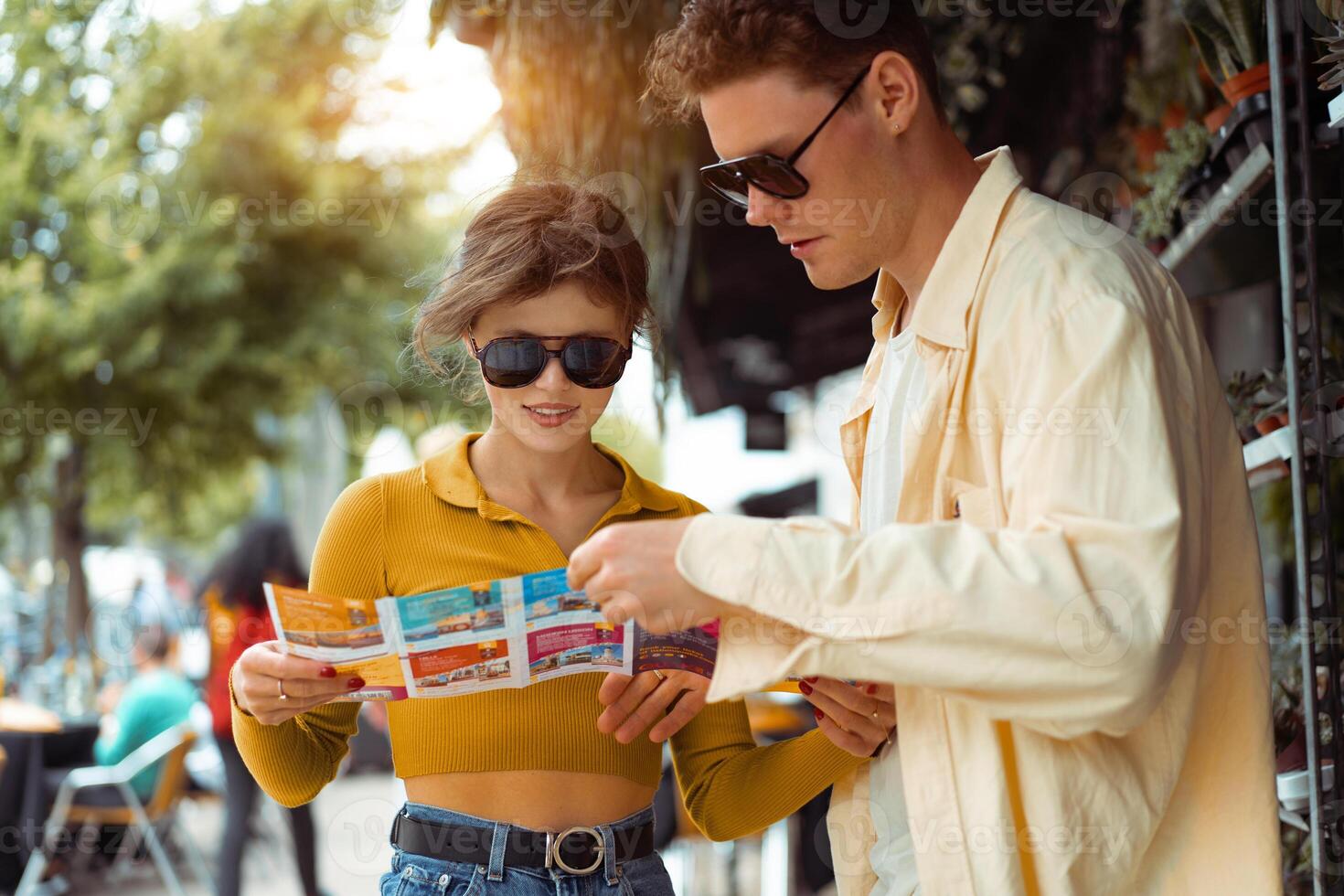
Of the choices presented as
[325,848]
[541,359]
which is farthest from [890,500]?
[325,848]

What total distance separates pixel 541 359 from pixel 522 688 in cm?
55

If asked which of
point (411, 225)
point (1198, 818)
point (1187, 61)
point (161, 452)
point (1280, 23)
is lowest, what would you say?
point (1198, 818)

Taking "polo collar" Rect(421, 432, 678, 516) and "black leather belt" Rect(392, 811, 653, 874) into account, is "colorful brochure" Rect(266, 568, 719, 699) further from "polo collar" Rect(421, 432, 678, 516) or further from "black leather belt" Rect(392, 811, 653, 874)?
"polo collar" Rect(421, 432, 678, 516)

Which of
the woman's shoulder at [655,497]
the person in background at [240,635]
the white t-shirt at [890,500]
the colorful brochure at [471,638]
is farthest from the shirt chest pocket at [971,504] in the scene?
the person in background at [240,635]

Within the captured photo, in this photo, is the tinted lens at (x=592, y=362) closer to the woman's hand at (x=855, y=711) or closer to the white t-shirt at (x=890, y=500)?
the white t-shirt at (x=890, y=500)

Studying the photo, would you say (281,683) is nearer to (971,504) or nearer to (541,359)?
(541,359)

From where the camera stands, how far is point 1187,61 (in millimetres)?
3684

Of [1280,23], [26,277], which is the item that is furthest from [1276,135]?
[26,277]

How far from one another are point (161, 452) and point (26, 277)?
247 centimetres

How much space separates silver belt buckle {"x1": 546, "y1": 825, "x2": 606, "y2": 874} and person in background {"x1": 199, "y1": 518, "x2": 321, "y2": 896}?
4720mm

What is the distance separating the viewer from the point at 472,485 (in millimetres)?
2234

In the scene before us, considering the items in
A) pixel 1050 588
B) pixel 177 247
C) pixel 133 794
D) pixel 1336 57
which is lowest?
pixel 133 794

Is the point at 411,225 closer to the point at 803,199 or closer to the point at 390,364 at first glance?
the point at 390,364

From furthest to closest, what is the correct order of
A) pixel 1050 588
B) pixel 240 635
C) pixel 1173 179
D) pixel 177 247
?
pixel 177 247 < pixel 240 635 < pixel 1173 179 < pixel 1050 588
